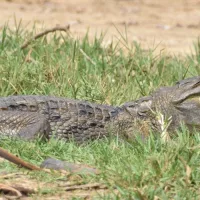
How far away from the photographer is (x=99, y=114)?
26.3 feet

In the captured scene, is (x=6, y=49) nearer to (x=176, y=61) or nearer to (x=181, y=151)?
(x=176, y=61)

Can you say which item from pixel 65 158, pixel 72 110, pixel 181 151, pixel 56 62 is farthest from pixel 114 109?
pixel 181 151

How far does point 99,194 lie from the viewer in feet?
17.9

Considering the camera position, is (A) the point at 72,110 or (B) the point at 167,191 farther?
(A) the point at 72,110

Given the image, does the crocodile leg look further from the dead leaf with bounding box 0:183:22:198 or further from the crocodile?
the dead leaf with bounding box 0:183:22:198

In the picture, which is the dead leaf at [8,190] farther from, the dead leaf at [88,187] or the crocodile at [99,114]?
the crocodile at [99,114]

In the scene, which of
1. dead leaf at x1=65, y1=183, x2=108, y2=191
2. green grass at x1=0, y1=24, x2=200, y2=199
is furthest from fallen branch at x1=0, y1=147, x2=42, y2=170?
dead leaf at x1=65, y1=183, x2=108, y2=191

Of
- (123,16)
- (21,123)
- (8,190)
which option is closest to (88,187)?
(8,190)

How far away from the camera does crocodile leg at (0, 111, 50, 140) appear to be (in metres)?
7.58

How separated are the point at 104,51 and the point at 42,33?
696mm

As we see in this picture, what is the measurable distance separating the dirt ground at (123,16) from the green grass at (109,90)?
3179 mm

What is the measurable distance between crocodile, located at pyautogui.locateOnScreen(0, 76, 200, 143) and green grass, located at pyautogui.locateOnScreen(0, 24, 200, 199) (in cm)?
45

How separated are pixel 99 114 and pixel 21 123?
0.73 metres

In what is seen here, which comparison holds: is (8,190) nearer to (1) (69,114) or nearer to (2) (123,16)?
(1) (69,114)
